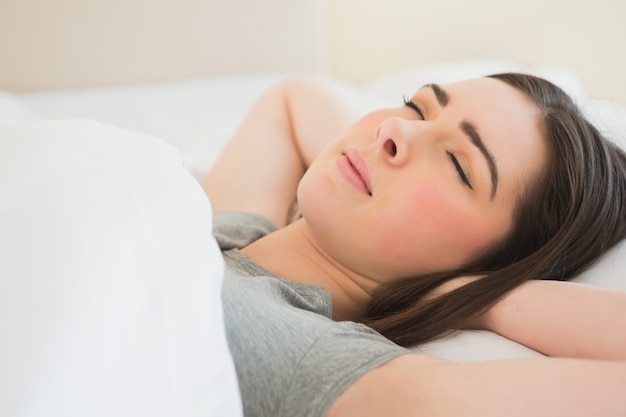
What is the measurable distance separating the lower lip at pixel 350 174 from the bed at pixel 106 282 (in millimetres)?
248

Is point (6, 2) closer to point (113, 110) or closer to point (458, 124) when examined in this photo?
point (113, 110)

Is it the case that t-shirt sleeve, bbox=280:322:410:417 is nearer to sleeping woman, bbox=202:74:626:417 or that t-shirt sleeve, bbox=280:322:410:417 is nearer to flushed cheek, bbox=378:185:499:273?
sleeping woman, bbox=202:74:626:417

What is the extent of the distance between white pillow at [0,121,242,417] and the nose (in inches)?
12.7

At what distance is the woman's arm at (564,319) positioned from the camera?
0.63 meters

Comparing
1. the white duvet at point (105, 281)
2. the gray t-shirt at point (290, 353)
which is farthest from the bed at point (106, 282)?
the gray t-shirt at point (290, 353)

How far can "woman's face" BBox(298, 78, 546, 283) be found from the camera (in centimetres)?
80

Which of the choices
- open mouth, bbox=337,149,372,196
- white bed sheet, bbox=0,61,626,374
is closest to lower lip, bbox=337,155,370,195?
open mouth, bbox=337,149,372,196

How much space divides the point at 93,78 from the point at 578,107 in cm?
143

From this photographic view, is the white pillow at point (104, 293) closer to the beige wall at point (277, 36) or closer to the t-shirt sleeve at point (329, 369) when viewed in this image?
the t-shirt sleeve at point (329, 369)

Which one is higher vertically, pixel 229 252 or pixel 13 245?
pixel 13 245

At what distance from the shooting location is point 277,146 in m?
1.25

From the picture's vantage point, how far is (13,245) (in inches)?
17.1

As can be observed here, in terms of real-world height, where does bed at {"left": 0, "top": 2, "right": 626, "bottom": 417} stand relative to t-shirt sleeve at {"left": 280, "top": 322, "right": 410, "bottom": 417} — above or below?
above

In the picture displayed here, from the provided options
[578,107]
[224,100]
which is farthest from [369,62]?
[578,107]
